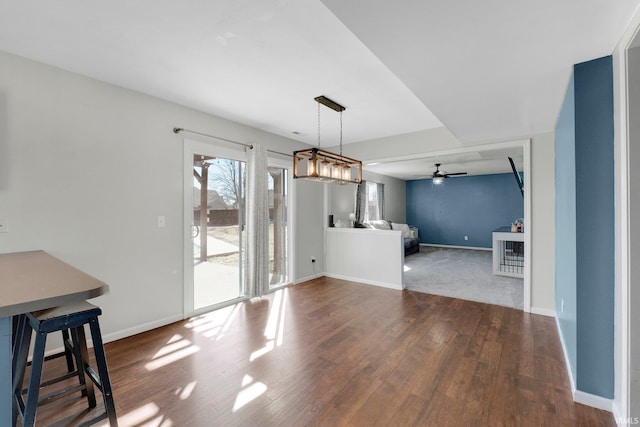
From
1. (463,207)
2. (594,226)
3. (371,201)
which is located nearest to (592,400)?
→ (594,226)

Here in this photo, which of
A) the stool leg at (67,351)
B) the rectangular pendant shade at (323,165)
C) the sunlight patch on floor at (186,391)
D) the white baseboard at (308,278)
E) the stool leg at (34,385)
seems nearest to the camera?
the stool leg at (34,385)

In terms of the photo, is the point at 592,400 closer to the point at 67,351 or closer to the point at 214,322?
the point at 214,322

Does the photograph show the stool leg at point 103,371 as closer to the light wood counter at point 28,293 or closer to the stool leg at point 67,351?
the light wood counter at point 28,293

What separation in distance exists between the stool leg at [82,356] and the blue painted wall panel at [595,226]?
317 centimetres

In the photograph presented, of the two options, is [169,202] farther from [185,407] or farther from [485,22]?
[485,22]

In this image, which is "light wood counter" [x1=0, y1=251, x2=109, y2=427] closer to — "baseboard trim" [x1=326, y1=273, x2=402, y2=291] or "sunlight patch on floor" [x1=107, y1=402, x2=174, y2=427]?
"sunlight patch on floor" [x1=107, y1=402, x2=174, y2=427]

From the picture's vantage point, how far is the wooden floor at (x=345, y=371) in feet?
5.71

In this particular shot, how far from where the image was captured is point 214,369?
Result: 2.24m

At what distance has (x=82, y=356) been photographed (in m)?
1.72

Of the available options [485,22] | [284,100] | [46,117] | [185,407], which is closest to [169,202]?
[46,117]

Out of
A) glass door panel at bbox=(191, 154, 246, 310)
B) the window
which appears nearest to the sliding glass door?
glass door panel at bbox=(191, 154, 246, 310)

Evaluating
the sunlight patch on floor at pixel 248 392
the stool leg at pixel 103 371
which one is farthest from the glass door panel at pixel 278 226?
the stool leg at pixel 103 371

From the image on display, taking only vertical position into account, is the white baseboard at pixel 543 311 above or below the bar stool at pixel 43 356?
below

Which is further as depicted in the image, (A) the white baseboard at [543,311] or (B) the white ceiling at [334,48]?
(A) the white baseboard at [543,311]
